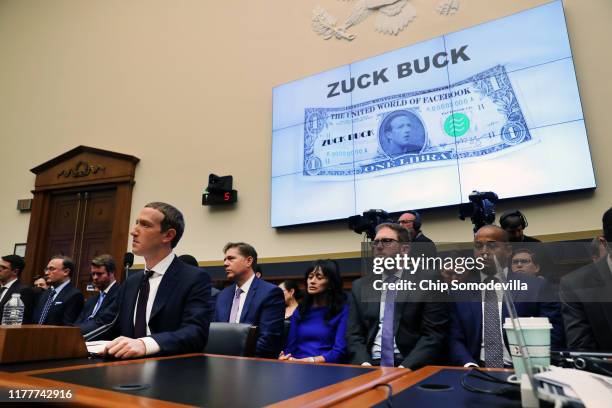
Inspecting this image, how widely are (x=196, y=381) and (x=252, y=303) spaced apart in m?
1.63

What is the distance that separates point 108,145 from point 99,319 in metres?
4.38

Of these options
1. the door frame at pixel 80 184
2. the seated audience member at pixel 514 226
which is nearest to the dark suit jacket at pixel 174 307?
the seated audience member at pixel 514 226

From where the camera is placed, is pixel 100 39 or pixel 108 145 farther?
pixel 100 39

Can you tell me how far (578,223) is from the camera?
3096 millimetres

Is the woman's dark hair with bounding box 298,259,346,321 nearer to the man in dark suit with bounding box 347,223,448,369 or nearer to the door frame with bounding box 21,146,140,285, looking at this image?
the man in dark suit with bounding box 347,223,448,369

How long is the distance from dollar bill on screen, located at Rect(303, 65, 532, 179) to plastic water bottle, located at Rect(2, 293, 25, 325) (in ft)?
8.24

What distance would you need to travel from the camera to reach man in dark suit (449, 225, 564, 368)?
178cm

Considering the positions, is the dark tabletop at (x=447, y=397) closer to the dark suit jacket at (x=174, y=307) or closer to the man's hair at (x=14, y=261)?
the dark suit jacket at (x=174, y=307)

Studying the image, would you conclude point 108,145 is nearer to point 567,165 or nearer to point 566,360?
point 567,165

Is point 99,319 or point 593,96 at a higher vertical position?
point 593,96

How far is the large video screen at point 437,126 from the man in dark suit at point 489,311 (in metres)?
1.44

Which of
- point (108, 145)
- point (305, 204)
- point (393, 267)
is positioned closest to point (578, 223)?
point (393, 267)

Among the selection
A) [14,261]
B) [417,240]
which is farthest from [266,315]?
[14,261]

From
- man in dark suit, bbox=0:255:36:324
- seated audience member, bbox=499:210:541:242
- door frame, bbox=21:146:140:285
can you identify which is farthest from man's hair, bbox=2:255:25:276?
seated audience member, bbox=499:210:541:242
